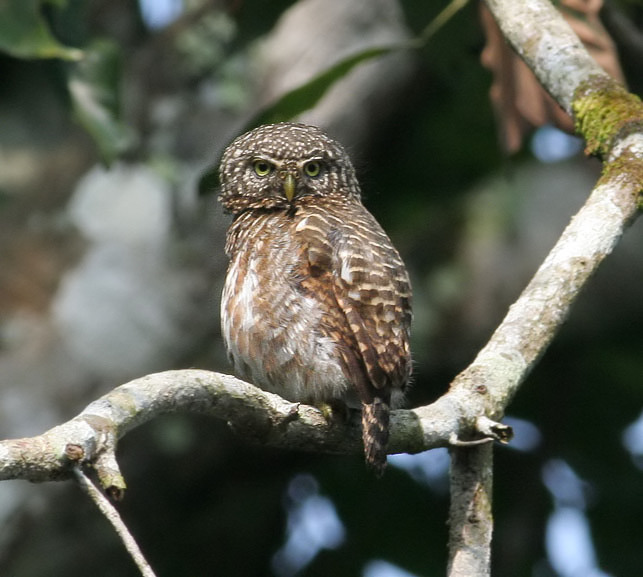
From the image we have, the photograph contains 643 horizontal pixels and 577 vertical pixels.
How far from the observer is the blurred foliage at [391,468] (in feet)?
23.4

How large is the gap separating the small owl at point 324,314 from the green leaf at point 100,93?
1183 millimetres

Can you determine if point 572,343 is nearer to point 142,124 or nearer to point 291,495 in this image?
point 291,495

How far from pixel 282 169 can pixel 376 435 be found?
1.40m

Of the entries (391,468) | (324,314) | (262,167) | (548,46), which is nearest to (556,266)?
(324,314)

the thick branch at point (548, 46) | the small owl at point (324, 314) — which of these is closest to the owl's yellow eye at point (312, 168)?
the small owl at point (324, 314)

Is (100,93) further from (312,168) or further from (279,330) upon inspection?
(279,330)

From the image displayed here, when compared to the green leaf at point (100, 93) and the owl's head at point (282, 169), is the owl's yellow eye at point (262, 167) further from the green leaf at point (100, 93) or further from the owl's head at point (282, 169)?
the green leaf at point (100, 93)

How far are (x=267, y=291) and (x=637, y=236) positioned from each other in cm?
408

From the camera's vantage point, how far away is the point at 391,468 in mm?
7387

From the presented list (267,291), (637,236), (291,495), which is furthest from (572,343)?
(267,291)

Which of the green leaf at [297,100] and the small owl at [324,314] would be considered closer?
the small owl at [324,314]

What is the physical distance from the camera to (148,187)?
301 inches

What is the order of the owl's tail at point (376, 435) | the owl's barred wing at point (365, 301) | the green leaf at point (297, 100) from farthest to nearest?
the green leaf at point (297, 100), the owl's barred wing at point (365, 301), the owl's tail at point (376, 435)

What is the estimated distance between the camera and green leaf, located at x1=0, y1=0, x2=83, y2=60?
478cm
